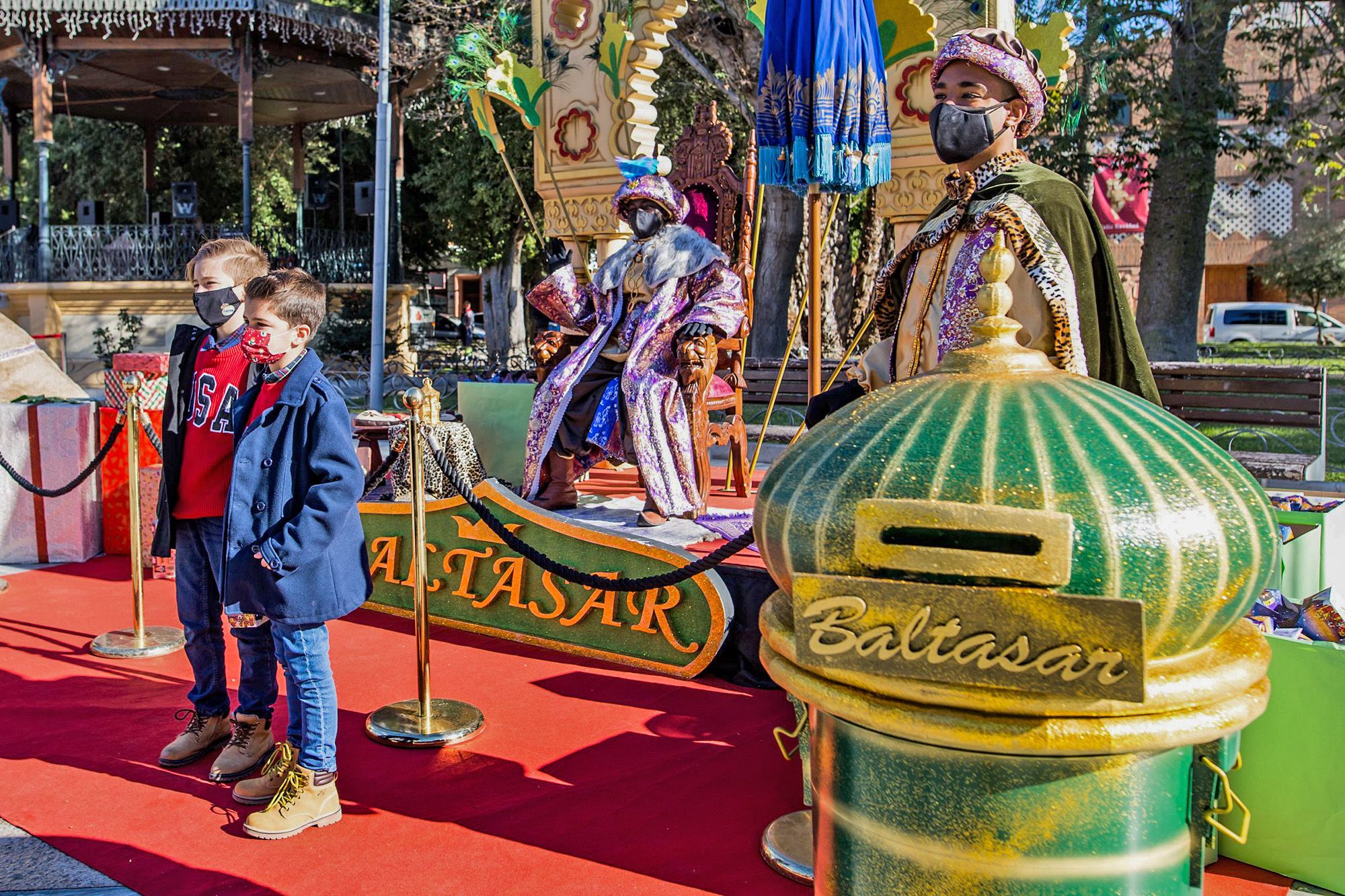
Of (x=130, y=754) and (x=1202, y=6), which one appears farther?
(x=1202, y=6)

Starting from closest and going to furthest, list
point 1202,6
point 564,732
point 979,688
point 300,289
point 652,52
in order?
point 979,688
point 300,289
point 564,732
point 652,52
point 1202,6

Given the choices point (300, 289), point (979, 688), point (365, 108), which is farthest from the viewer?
point (365, 108)

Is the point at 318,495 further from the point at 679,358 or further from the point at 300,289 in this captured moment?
the point at 679,358

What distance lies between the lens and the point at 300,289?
301 centimetres

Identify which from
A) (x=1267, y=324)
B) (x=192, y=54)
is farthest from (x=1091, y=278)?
(x=1267, y=324)

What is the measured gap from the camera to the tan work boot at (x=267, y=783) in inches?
121

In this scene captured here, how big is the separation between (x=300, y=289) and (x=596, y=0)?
17.1ft

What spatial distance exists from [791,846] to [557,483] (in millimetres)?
3376

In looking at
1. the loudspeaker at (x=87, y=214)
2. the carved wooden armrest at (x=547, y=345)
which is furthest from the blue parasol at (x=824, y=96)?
the loudspeaker at (x=87, y=214)

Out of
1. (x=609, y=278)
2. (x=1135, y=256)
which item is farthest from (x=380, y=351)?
(x=1135, y=256)

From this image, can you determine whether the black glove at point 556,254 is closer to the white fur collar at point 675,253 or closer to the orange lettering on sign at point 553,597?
the white fur collar at point 675,253

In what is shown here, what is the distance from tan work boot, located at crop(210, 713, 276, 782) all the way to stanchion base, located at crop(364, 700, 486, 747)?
1.20 ft

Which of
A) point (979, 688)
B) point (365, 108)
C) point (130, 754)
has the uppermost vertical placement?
point (365, 108)

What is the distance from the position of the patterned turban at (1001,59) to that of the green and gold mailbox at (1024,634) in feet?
5.39
